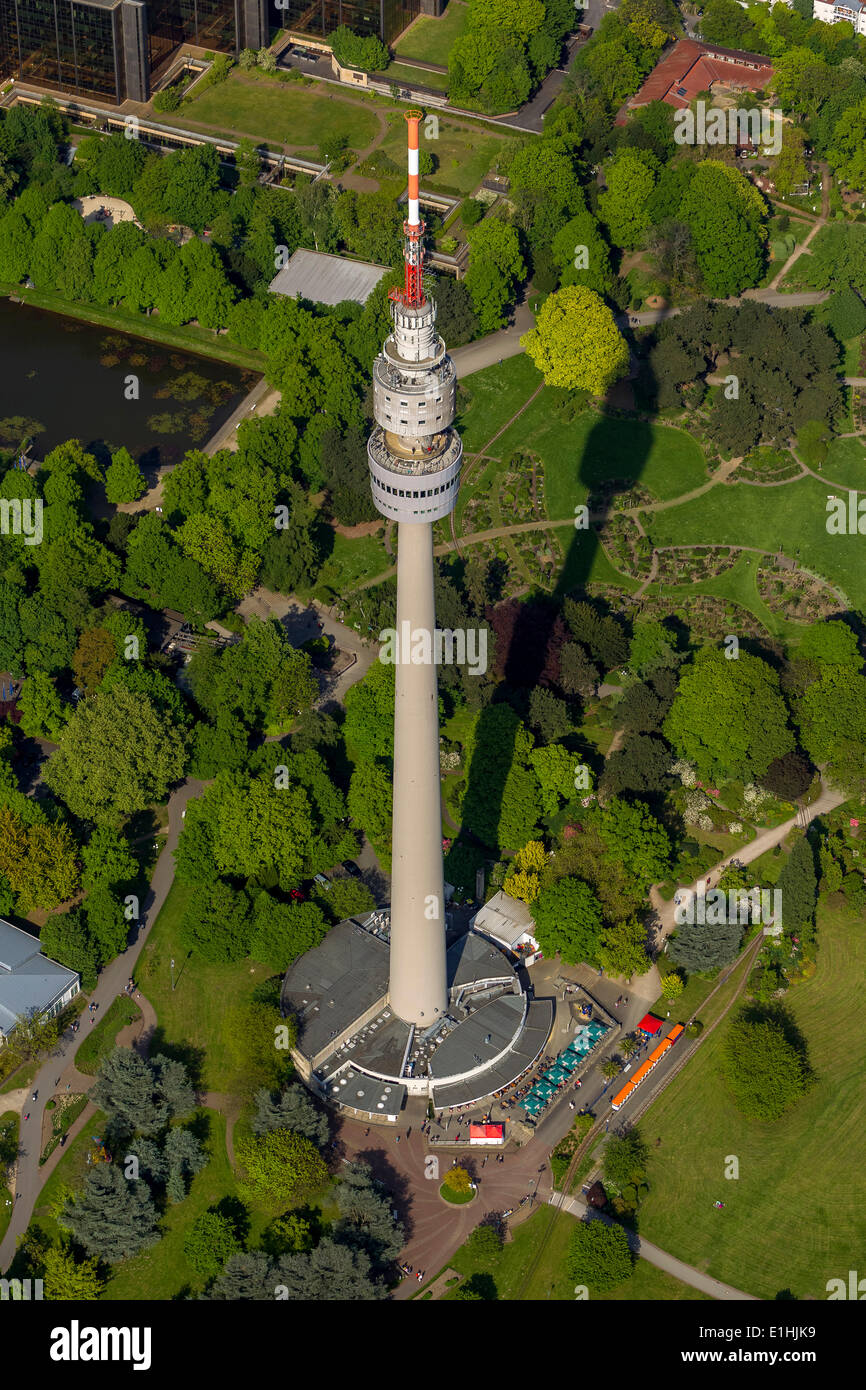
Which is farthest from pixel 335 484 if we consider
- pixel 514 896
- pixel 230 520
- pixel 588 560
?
pixel 514 896

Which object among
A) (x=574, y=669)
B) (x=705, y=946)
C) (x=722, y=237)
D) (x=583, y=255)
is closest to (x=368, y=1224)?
(x=705, y=946)

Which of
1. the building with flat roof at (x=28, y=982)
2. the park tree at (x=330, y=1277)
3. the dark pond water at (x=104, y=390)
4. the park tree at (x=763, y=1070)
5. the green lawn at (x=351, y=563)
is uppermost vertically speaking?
the dark pond water at (x=104, y=390)

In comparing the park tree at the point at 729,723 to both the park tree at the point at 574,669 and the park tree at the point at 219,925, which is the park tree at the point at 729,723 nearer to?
the park tree at the point at 574,669

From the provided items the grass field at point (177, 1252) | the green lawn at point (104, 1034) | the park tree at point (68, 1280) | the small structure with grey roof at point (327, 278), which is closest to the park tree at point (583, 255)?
the small structure with grey roof at point (327, 278)

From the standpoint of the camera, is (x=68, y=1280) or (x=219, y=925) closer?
(x=68, y=1280)

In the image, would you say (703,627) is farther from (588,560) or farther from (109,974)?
(109,974)

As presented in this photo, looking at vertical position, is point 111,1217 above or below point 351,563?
below

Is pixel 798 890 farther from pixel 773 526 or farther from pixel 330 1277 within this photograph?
pixel 330 1277
